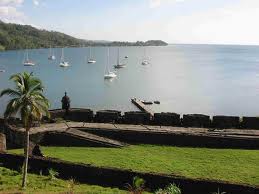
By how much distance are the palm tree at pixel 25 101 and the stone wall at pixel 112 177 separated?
265 cm

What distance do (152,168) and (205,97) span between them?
71642 millimetres

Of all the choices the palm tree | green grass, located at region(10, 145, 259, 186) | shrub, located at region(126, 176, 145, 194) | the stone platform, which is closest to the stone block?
the stone platform

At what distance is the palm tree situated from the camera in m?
22.4

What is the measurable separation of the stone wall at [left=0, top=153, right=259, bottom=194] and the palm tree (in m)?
2.65

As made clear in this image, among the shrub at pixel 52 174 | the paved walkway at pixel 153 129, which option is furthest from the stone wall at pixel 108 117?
the shrub at pixel 52 174

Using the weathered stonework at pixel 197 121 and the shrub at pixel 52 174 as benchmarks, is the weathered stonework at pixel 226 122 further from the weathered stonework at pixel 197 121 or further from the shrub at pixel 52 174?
the shrub at pixel 52 174

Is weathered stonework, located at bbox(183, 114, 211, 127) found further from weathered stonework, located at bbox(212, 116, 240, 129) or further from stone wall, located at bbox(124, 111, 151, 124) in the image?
stone wall, located at bbox(124, 111, 151, 124)

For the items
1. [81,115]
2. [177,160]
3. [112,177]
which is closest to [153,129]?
[177,160]

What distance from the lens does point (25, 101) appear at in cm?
2238

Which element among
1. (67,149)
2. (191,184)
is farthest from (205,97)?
(191,184)

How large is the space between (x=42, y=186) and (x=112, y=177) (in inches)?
144

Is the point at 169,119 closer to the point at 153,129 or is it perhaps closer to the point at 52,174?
the point at 153,129

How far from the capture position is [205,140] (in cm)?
3278

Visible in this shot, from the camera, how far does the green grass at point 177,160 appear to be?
2552 cm
